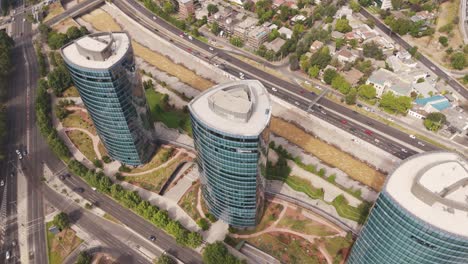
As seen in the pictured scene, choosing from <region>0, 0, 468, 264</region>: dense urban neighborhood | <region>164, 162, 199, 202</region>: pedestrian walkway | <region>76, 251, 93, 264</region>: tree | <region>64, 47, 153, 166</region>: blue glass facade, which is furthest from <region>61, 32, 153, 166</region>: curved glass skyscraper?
<region>76, 251, 93, 264</region>: tree

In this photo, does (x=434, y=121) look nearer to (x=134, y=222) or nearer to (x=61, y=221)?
(x=134, y=222)

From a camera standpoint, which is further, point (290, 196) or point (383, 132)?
point (383, 132)

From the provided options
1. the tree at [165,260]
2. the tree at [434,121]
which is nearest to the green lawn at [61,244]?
the tree at [165,260]

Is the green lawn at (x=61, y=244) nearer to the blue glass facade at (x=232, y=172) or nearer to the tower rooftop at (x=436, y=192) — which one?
the blue glass facade at (x=232, y=172)

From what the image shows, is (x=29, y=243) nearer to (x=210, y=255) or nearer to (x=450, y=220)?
(x=210, y=255)

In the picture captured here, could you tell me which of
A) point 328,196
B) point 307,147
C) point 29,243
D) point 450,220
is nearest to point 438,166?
point 450,220

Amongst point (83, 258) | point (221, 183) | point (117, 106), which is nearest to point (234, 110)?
point (221, 183)
